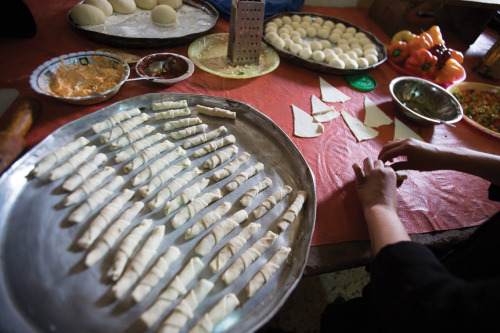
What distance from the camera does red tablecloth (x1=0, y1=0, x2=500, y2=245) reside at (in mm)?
1555

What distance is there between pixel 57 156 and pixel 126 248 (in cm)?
63

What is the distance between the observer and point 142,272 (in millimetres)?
1103

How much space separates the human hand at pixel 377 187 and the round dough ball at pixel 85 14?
8.23 ft

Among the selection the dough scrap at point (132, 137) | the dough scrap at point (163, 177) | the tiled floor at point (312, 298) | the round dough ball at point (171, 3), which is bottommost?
the tiled floor at point (312, 298)

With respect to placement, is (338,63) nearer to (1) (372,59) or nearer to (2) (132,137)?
(1) (372,59)

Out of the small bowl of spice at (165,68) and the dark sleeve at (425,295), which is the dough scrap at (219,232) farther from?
the small bowl of spice at (165,68)

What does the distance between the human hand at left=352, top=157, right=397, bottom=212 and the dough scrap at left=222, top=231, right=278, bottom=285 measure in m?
0.57

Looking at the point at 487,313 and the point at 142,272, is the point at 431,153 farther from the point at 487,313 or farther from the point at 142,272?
the point at 142,272

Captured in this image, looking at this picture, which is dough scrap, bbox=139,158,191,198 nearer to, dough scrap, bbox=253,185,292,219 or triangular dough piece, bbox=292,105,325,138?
dough scrap, bbox=253,185,292,219

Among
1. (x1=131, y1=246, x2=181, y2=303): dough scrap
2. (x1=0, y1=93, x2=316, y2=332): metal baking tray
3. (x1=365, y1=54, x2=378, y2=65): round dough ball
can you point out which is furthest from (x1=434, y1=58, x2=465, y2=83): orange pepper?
(x1=131, y1=246, x2=181, y2=303): dough scrap

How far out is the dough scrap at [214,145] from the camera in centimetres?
159

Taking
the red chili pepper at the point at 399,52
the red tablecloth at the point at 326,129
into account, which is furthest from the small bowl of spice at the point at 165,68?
the red chili pepper at the point at 399,52

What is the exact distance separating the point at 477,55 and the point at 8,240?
5.40 meters

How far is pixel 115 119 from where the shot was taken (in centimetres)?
157
